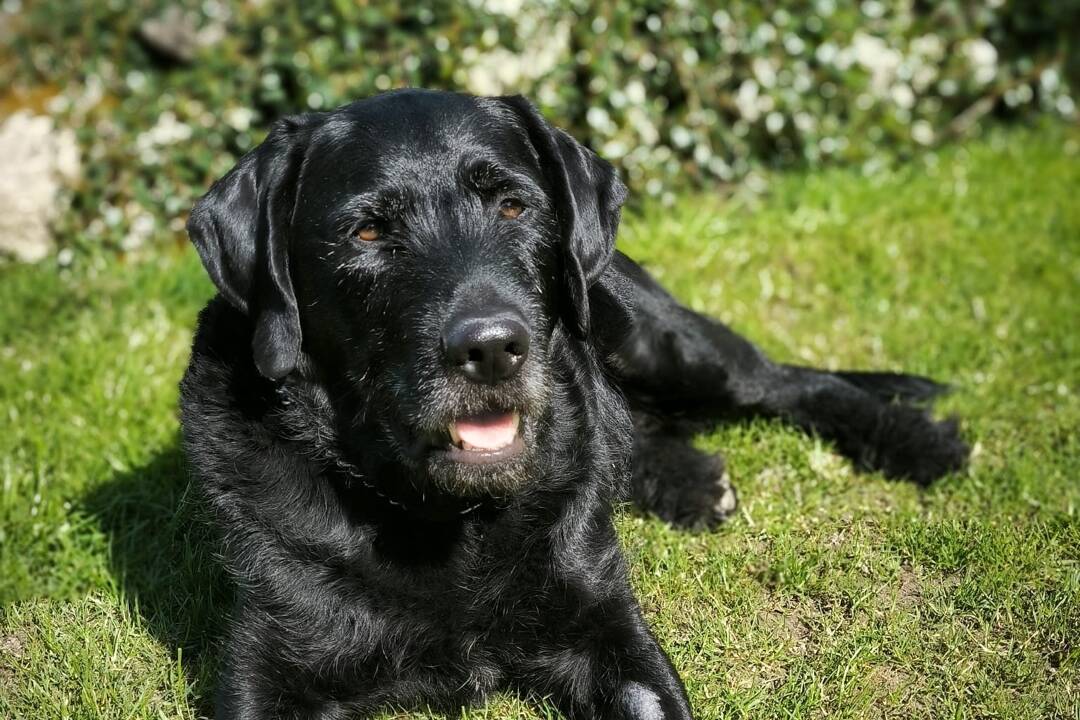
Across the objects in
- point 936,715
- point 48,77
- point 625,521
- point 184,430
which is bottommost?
point 48,77

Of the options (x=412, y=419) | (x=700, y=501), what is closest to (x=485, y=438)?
(x=412, y=419)

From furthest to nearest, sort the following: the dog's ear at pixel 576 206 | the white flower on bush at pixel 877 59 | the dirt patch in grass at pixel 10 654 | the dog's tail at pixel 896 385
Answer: the white flower on bush at pixel 877 59 < the dog's tail at pixel 896 385 < the dirt patch in grass at pixel 10 654 < the dog's ear at pixel 576 206

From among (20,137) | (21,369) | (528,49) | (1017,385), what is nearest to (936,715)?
(1017,385)

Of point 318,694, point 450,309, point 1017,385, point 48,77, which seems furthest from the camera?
point 48,77

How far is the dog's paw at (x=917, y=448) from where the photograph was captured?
435cm

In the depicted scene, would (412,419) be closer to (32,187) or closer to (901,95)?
(32,187)

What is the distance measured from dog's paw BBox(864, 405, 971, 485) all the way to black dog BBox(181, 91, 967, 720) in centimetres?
151

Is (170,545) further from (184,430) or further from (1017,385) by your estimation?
(1017,385)

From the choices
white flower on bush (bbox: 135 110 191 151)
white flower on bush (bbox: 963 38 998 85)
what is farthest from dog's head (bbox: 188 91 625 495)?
white flower on bush (bbox: 963 38 998 85)

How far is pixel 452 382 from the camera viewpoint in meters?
2.84

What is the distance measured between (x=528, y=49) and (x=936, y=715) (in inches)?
181

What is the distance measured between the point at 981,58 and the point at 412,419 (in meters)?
6.15

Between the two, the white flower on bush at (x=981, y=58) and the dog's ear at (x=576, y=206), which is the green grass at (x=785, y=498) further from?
the white flower on bush at (x=981, y=58)

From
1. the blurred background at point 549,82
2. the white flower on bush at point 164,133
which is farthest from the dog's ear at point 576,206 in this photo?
the white flower on bush at point 164,133
